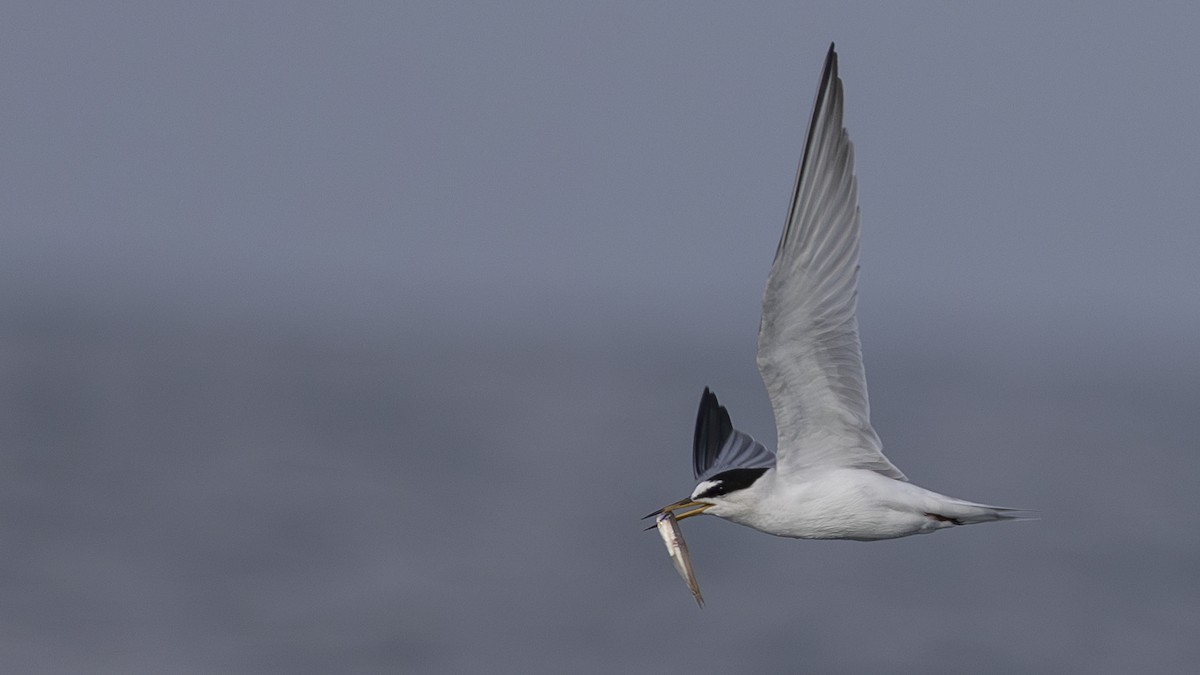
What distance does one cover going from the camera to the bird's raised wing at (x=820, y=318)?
13.0m

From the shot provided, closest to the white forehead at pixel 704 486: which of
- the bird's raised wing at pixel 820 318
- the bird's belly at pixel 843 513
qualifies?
the bird's belly at pixel 843 513

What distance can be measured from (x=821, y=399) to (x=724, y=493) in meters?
1.06

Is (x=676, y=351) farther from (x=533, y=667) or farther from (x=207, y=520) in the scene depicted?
(x=533, y=667)

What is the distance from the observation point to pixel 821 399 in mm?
13711

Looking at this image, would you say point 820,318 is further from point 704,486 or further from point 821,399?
point 704,486

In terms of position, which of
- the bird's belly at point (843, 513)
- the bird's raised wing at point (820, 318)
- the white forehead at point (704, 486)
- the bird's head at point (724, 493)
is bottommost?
the bird's belly at point (843, 513)

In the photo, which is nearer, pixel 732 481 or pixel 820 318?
pixel 820 318

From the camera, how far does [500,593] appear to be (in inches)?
2354

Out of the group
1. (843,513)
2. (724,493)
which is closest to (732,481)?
(724,493)

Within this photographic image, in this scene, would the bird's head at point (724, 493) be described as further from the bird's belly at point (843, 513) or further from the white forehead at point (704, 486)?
the bird's belly at point (843, 513)

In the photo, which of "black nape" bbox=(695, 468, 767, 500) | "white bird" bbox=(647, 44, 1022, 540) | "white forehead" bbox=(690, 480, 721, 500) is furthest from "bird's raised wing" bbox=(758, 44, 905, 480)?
"white forehead" bbox=(690, 480, 721, 500)

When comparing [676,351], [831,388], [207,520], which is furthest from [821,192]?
[676,351]

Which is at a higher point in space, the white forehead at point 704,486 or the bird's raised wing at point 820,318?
the bird's raised wing at point 820,318

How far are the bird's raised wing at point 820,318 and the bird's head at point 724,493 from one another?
350 mm
